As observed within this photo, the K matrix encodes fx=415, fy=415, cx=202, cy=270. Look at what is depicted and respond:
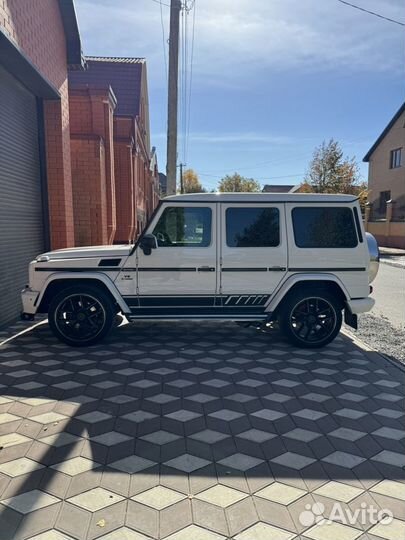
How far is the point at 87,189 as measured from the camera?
10.6 m

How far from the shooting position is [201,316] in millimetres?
5746

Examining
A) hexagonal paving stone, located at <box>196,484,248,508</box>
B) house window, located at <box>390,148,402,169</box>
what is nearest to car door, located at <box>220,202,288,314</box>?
hexagonal paving stone, located at <box>196,484,248,508</box>

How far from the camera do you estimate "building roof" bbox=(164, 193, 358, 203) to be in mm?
5638

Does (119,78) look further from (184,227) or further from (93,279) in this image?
(93,279)

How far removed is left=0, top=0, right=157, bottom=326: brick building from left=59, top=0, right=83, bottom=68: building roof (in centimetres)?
2

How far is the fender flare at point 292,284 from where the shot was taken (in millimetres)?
5664

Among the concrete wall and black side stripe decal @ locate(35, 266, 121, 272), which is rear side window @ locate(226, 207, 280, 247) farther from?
the concrete wall

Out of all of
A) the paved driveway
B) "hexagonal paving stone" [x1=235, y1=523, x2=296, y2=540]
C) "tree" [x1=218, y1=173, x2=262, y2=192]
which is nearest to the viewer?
"hexagonal paving stone" [x1=235, y1=523, x2=296, y2=540]

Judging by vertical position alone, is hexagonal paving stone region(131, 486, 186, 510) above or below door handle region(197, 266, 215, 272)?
below

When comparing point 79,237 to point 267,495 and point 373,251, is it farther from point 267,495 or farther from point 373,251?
point 267,495

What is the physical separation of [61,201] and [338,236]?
5.83 meters

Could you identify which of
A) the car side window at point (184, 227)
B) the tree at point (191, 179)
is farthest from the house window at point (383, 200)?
the tree at point (191, 179)

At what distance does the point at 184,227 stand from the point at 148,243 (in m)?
0.54

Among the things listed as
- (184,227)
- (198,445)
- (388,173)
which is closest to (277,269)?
(184,227)
